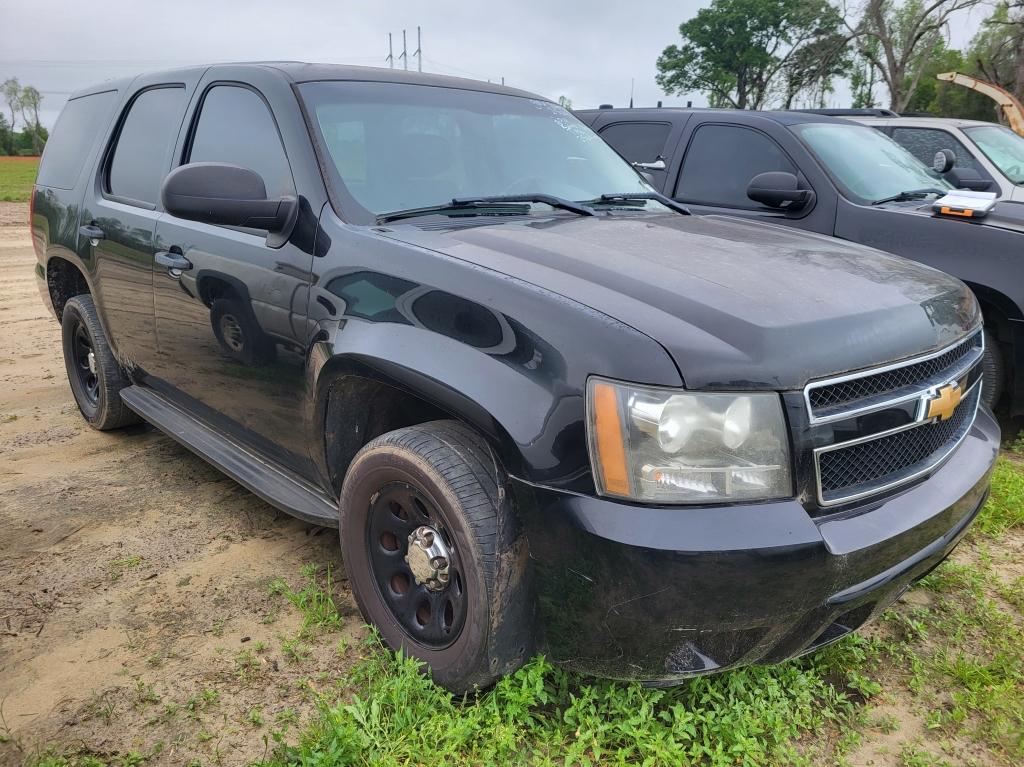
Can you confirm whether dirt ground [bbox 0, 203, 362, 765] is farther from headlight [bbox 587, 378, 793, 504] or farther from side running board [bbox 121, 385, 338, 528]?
headlight [bbox 587, 378, 793, 504]

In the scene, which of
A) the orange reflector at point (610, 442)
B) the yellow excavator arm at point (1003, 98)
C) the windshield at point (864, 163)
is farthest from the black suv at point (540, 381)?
the yellow excavator arm at point (1003, 98)

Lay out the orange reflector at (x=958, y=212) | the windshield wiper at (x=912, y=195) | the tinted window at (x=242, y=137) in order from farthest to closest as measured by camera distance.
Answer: the windshield wiper at (x=912, y=195) → the orange reflector at (x=958, y=212) → the tinted window at (x=242, y=137)

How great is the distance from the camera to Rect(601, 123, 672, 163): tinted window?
5969 millimetres

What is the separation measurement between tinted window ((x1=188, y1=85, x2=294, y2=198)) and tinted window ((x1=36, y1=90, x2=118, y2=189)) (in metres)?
1.15

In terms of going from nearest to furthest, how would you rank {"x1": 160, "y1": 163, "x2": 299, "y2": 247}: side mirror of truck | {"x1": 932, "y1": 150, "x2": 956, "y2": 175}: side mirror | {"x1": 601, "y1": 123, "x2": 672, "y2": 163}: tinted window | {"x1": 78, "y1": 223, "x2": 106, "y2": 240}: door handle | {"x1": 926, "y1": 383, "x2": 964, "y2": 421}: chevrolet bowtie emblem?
{"x1": 926, "y1": 383, "x2": 964, "y2": 421}: chevrolet bowtie emblem, {"x1": 160, "y1": 163, "x2": 299, "y2": 247}: side mirror of truck, {"x1": 78, "y1": 223, "x2": 106, "y2": 240}: door handle, {"x1": 601, "y1": 123, "x2": 672, "y2": 163}: tinted window, {"x1": 932, "y1": 150, "x2": 956, "y2": 175}: side mirror

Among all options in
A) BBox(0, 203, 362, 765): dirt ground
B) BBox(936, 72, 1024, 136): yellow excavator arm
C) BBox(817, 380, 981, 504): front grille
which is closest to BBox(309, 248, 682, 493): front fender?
BBox(817, 380, 981, 504): front grille

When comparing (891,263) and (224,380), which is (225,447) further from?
(891,263)

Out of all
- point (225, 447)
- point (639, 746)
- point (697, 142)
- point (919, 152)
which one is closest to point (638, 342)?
point (639, 746)

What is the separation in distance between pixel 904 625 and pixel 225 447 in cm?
259

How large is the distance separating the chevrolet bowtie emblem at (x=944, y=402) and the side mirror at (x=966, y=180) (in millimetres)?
4554

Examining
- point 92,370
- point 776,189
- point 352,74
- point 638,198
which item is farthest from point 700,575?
point 92,370

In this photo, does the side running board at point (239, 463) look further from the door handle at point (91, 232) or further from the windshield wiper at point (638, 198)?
the windshield wiper at point (638, 198)

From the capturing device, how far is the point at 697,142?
5773 mm

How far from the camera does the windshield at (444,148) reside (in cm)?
272
